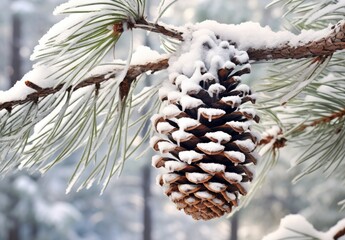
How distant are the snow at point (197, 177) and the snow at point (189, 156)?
0.5 inches

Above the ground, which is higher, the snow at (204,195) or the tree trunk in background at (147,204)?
the snow at (204,195)

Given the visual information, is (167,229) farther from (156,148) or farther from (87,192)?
(156,148)

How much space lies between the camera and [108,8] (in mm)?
495

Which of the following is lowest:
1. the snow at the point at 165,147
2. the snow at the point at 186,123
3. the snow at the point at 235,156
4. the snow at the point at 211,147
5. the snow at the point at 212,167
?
the snow at the point at 212,167

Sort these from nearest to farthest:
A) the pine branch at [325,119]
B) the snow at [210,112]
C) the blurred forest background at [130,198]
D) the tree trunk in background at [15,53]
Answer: the snow at [210,112], the pine branch at [325,119], the blurred forest background at [130,198], the tree trunk in background at [15,53]

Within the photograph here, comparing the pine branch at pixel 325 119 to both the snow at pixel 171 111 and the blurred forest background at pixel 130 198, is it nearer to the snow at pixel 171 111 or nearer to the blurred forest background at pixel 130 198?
the snow at pixel 171 111

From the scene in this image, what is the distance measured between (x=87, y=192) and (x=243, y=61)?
6.61m

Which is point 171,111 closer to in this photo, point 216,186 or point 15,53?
point 216,186

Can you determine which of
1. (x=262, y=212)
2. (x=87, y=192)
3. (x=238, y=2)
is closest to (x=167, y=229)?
(x=87, y=192)

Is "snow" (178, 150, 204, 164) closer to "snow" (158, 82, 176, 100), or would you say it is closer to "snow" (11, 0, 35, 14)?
"snow" (158, 82, 176, 100)

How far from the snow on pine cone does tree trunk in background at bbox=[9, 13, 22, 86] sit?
3960 mm

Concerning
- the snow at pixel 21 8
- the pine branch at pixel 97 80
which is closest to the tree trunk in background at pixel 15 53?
the snow at pixel 21 8

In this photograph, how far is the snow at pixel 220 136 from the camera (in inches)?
19.3

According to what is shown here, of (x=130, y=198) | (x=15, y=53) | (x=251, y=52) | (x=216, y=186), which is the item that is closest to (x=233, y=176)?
(x=216, y=186)
